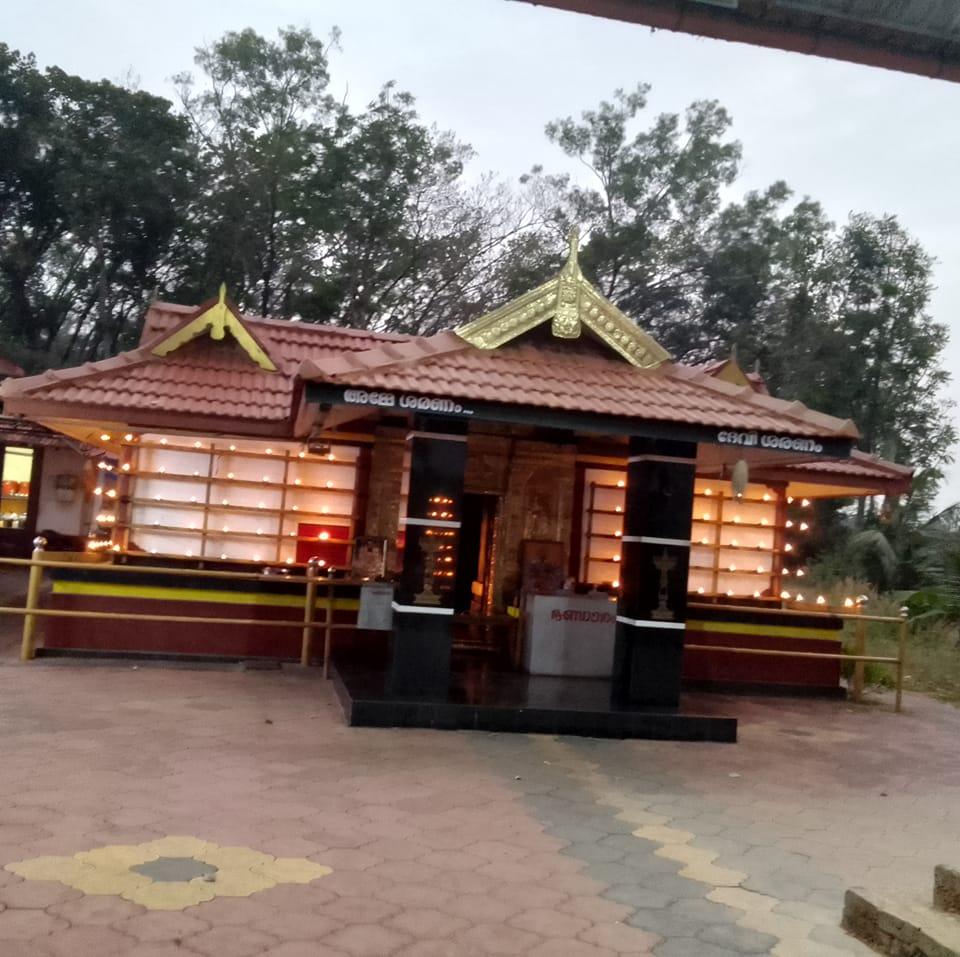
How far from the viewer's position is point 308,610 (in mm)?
10781

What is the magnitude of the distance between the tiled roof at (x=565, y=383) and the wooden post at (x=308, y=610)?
8.82 feet

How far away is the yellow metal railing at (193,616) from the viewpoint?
10.3 meters

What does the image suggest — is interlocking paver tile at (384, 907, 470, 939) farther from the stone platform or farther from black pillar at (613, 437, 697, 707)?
black pillar at (613, 437, 697, 707)

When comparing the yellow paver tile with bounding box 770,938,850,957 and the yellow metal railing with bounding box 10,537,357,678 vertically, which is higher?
the yellow metal railing with bounding box 10,537,357,678

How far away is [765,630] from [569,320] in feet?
17.4

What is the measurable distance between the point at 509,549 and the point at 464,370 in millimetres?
4248

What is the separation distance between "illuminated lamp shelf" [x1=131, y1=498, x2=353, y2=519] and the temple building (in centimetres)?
2

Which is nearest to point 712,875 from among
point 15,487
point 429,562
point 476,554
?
point 429,562

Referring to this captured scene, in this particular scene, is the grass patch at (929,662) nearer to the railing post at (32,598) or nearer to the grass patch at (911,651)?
the grass patch at (911,651)

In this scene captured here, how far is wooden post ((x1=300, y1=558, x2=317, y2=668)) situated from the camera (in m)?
10.8

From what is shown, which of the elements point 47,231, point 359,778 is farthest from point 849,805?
point 47,231

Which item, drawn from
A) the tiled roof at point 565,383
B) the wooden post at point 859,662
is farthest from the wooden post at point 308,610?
the wooden post at point 859,662

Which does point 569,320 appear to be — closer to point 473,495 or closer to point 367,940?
point 473,495

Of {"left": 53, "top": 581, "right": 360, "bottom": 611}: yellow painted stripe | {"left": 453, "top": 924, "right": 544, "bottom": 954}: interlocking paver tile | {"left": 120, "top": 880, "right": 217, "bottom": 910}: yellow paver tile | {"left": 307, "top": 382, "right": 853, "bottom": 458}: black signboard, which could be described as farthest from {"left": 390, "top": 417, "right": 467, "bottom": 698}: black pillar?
{"left": 453, "top": 924, "right": 544, "bottom": 954}: interlocking paver tile
